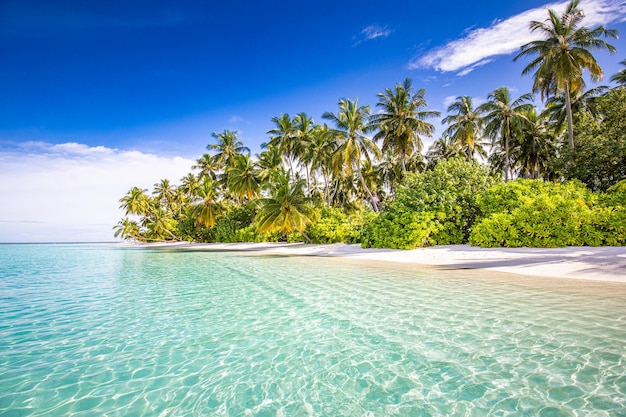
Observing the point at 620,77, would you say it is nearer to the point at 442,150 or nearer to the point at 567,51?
the point at 567,51

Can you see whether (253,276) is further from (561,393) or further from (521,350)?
(561,393)

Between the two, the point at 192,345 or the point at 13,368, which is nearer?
the point at 13,368

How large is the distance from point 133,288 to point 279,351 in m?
7.49

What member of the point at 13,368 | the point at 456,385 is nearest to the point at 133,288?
the point at 13,368

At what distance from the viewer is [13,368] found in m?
4.17

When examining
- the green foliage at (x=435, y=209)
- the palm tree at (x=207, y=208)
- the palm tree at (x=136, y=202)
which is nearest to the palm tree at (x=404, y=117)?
the green foliage at (x=435, y=209)

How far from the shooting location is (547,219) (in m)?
14.4

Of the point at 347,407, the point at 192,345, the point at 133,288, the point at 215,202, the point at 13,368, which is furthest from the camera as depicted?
the point at 215,202

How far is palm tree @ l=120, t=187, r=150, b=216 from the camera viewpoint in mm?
50000

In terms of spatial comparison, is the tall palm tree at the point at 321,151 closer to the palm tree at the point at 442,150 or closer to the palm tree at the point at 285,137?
the palm tree at the point at 285,137

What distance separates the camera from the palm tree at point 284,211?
25.0 m

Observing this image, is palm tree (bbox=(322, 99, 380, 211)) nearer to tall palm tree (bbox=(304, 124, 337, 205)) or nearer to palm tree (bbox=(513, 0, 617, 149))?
tall palm tree (bbox=(304, 124, 337, 205))

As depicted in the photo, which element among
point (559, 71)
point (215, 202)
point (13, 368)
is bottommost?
point (13, 368)

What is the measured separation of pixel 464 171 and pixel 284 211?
13.2 m
